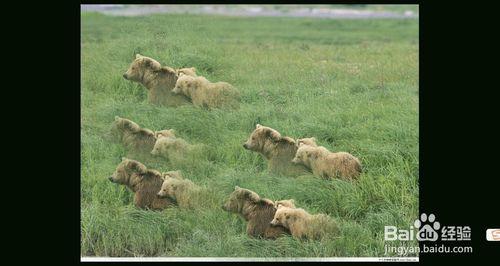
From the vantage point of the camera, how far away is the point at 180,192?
1088 cm

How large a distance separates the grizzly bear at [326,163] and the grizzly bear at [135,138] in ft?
6.09

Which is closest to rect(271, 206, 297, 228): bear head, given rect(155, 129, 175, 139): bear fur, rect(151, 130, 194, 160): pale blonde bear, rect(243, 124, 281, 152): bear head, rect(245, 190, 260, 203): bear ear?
rect(245, 190, 260, 203): bear ear

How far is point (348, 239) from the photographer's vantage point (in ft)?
34.3

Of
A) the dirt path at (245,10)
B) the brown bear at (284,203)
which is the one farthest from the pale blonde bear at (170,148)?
the dirt path at (245,10)

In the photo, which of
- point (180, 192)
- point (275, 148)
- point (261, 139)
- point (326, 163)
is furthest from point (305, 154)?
point (180, 192)

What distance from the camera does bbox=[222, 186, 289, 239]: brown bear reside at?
10.4 metres

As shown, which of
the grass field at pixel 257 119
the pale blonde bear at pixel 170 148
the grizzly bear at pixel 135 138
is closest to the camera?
the grass field at pixel 257 119

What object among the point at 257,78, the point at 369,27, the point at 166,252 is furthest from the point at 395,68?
the point at 166,252

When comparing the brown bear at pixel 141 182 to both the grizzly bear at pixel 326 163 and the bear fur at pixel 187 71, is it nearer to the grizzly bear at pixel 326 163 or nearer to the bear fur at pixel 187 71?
the bear fur at pixel 187 71

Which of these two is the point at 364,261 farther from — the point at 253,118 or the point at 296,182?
the point at 253,118

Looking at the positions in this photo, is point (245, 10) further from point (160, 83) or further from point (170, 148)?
point (170, 148)

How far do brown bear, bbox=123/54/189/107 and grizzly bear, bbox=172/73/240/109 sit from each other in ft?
0.36
